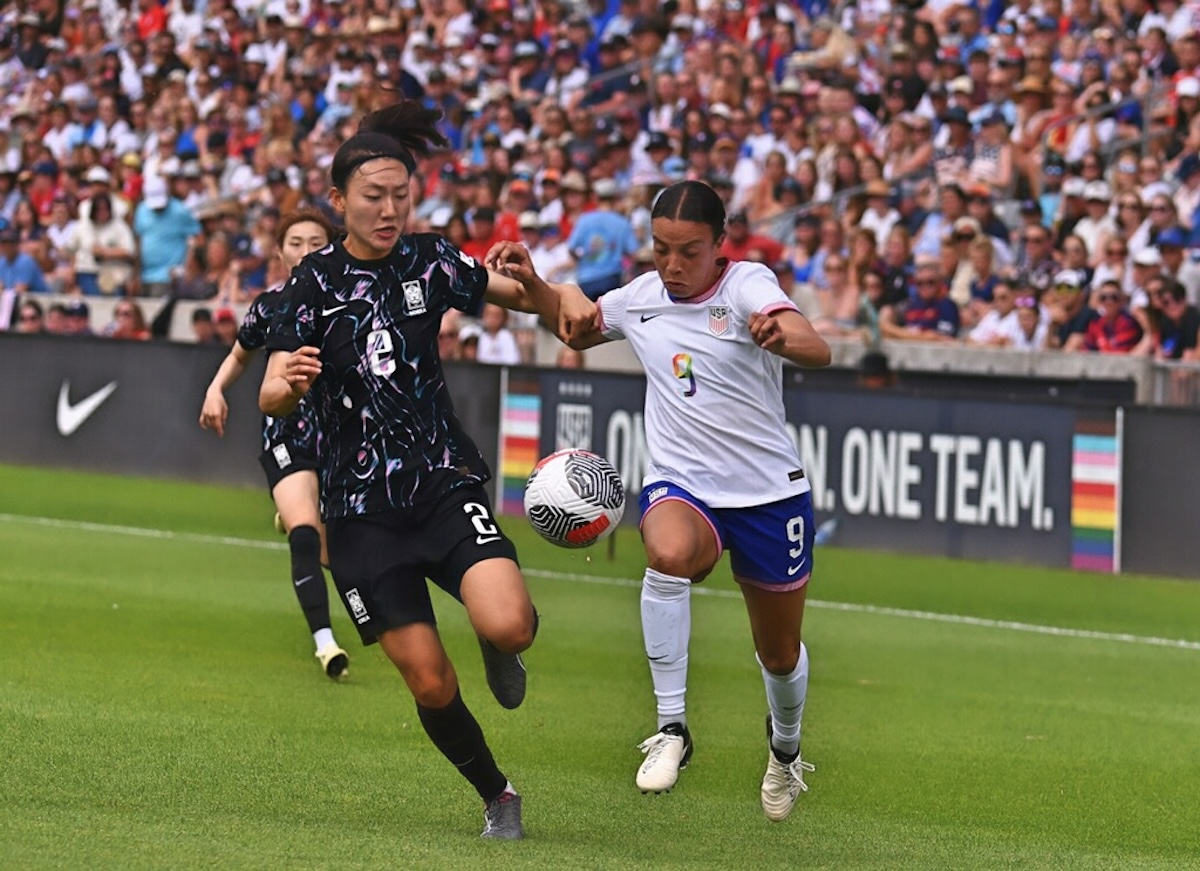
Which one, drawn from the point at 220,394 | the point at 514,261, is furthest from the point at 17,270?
the point at 514,261

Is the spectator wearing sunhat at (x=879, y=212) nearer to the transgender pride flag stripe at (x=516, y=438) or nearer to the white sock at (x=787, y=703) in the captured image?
the transgender pride flag stripe at (x=516, y=438)

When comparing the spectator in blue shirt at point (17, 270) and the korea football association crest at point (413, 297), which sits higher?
the korea football association crest at point (413, 297)

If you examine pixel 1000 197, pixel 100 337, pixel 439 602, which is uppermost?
pixel 1000 197

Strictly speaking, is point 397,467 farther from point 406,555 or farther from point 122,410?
point 122,410

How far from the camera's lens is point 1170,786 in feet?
28.8

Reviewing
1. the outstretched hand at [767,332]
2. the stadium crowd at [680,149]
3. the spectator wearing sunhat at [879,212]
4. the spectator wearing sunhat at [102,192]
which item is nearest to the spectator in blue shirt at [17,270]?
the stadium crowd at [680,149]

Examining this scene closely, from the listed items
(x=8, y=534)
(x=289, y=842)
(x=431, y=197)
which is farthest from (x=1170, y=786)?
(x=431, y=197)

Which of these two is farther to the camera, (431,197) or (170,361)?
(431,197)

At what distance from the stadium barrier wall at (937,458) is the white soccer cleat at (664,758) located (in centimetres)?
933

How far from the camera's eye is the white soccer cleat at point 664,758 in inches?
280

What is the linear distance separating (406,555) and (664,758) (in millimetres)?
1189

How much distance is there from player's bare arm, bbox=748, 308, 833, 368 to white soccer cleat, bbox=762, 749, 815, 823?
1522 millimetres

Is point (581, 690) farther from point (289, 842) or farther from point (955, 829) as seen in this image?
point (289, 842)

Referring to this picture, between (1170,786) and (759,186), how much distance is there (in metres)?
13.3
